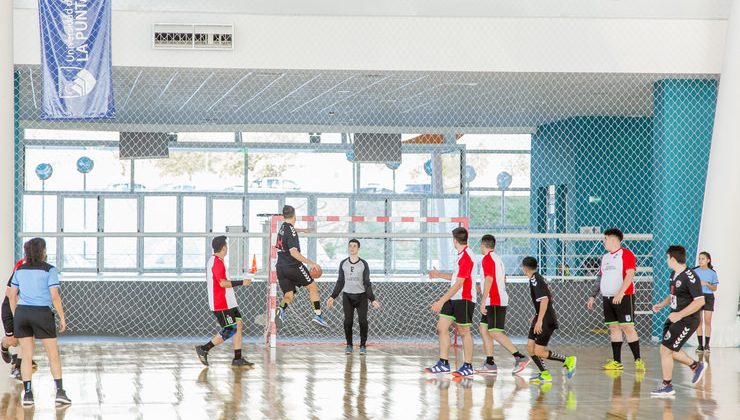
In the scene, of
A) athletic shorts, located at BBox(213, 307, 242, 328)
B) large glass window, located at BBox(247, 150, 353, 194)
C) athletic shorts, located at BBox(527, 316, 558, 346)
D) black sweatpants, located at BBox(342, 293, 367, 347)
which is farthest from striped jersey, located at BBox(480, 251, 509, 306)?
large glass window, located at BBox(247, 150, 353, 194)

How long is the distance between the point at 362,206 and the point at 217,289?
17.9m

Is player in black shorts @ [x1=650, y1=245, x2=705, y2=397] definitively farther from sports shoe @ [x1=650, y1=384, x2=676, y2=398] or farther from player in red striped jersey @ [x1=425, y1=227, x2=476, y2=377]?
player in red striped jersey @ [x1=425, y1=227, x2=476, y2=377]

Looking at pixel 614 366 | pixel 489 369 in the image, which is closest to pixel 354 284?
pixel 489 369

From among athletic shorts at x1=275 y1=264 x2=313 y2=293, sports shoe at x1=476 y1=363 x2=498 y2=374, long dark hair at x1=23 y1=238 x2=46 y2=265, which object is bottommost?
sports shoe at x1=476 y1=363 x2=498 y2=374

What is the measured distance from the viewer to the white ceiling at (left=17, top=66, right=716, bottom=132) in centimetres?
1780

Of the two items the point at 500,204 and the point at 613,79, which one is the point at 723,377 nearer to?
the point at 613,79

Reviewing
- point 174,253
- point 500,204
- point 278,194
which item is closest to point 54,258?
point 174,253

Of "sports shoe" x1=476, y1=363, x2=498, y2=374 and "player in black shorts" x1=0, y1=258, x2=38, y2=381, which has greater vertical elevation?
"player in black shorts" x1=0, y1=258, x2=38, y2=381

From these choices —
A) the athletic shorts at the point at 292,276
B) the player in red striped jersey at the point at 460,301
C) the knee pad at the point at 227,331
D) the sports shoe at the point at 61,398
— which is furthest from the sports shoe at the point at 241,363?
the sports shoe at the point at 61,398

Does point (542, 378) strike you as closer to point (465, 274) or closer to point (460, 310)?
point (460, 310)

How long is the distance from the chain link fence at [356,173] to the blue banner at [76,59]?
1150mm

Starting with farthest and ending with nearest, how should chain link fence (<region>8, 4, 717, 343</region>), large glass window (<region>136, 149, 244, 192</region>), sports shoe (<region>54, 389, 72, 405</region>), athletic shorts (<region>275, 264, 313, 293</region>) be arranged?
large glass window (<region>136, 149, 244, 192</region>), chain link fence (<region>8, 4, 717, 343</region>), athletic shorts (<region>275, 264, 313, 293</region>), sports shoe (<region>54, 389, 72, 405</region>)

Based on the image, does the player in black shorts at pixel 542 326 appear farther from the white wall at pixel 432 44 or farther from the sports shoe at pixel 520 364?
the white wall at pixel 432 44

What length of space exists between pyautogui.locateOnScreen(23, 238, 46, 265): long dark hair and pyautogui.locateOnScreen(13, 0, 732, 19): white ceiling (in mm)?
7618
